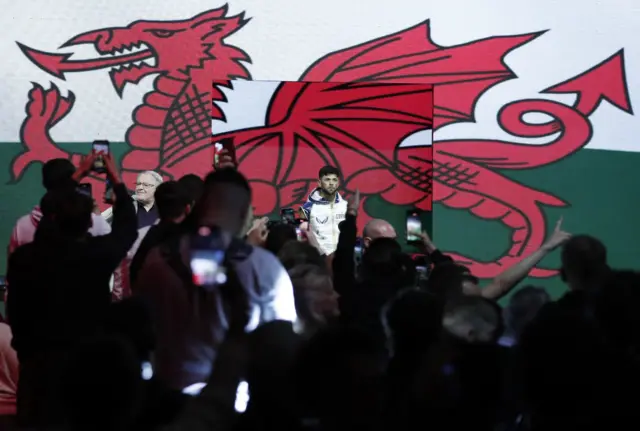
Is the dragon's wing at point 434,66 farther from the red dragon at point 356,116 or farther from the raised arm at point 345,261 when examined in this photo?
the raised arm at point 345,261

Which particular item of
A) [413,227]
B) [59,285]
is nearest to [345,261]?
[59,285]

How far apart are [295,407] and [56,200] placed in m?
2.21

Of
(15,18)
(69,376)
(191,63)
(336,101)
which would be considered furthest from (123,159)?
(69,376)

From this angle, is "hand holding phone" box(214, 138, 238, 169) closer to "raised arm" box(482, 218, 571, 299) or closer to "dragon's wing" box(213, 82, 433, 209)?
"raised arm" box(482, 218, 571, 299)

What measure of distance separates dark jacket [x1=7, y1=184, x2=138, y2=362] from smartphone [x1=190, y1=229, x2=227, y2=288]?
1.00m

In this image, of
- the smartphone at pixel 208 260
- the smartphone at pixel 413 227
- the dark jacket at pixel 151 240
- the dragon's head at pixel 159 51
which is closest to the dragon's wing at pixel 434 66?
the dragon's head at pixel 159 51

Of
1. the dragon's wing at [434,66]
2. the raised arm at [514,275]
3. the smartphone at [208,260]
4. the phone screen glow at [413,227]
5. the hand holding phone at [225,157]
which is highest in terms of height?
the dragon's wing at [434,66]

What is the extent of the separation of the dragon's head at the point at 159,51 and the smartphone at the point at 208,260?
6.62 metres

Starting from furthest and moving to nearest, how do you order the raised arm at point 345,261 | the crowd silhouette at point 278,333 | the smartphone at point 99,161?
the smartphone at point 99,161
the raised arm at point 345,261
the crowd silhouette at point 278,333

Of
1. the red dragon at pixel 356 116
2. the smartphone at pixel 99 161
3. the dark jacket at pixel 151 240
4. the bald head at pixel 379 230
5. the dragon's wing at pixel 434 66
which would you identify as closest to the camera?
the dark jacket at pixel 151 240

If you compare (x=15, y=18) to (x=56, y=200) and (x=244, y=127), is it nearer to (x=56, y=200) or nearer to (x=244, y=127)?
(x=244, y=127)

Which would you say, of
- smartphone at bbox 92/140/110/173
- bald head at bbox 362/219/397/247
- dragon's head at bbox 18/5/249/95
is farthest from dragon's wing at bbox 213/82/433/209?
bald head at bbox 362/219/397/247

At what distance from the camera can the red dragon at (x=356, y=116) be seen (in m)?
9.34

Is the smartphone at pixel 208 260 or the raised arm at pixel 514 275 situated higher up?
the smartphone at pixel 208 260
